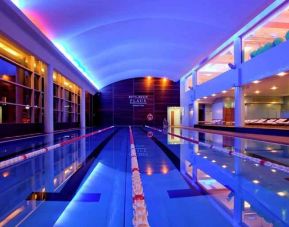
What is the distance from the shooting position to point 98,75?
87.8 feet

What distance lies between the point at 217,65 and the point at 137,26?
9.36 meters

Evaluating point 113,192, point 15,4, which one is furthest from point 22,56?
point 113,192

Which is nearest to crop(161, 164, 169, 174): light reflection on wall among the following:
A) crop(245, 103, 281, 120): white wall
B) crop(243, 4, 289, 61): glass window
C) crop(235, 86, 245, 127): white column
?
crop(243, 4, 289, 61): glass window

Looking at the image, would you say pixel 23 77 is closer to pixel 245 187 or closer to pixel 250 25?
pixel 250 25

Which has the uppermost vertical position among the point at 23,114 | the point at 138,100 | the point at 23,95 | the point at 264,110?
the point at 138,100

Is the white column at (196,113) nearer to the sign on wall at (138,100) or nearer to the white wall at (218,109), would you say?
the white wall at (218,109)

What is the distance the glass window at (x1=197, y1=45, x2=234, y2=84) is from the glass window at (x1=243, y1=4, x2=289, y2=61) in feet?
5.30

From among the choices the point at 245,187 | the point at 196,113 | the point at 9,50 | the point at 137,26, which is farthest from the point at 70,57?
the point at 245,187

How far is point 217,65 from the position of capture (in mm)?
23000

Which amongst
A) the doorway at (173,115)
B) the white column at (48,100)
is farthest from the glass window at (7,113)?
the doorway at (173,115)

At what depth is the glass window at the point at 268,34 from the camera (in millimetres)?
12156

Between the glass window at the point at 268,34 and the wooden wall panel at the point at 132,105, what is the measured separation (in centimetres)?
1849

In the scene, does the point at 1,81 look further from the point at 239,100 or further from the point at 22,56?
the point at 239,100

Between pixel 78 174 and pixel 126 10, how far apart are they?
9875 mm
